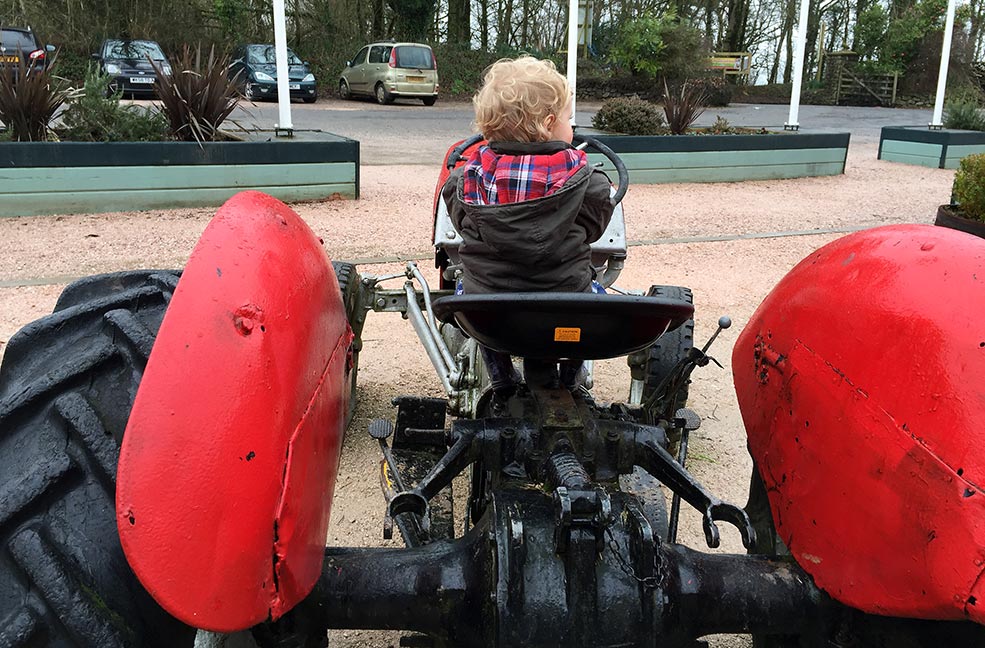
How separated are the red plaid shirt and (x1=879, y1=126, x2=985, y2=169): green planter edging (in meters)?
13.4

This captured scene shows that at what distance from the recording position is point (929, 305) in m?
1.28

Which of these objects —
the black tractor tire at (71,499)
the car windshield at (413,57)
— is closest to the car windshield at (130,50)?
the car windshield at (413,57)

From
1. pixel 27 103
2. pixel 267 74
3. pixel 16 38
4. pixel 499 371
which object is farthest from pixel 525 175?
pixel 267 74

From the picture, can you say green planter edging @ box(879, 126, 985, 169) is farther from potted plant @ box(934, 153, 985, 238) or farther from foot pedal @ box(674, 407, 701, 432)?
foot pedal @ box(674, 407, 701, 432)

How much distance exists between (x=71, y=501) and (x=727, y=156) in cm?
1071

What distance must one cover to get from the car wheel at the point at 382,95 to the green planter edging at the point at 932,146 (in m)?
13.2

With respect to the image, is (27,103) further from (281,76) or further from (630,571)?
(630,571)

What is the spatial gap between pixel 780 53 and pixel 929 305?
1451 inches

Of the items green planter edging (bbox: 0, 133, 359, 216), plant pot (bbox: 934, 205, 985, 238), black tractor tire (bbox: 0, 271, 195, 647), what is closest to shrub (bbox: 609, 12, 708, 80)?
plant pot (bbox: 934, 205, 985, 238)

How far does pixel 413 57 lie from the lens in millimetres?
21984

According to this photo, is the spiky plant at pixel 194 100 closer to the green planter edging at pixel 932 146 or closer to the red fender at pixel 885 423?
the red fender at pixel 885 423

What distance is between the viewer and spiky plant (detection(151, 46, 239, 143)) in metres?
7.84

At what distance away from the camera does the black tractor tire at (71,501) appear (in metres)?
1.08

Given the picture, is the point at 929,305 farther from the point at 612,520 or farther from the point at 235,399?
the point at 235,399
